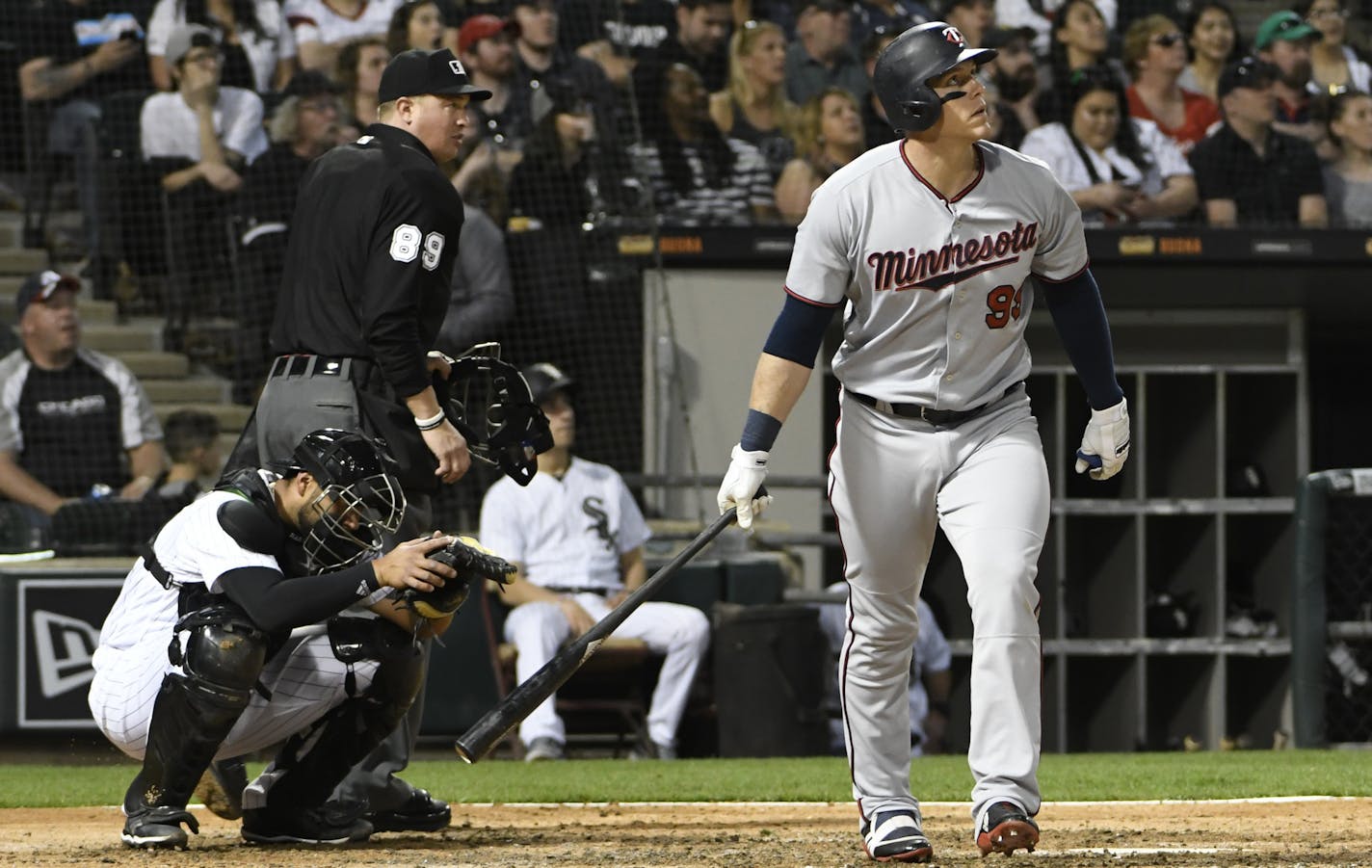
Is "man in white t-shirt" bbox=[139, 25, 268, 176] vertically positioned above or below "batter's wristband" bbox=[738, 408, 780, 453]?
above

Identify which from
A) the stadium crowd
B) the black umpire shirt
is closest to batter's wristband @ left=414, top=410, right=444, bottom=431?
the stadium crowd

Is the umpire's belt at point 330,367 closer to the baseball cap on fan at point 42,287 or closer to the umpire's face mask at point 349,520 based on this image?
the umpire's face mask at point 349,520

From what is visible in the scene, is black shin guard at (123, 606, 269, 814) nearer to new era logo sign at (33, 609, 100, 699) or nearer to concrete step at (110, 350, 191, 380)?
new era logo sign at (33, 609, 100, 699)

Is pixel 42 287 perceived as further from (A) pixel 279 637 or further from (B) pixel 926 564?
(B) pixel 926 564

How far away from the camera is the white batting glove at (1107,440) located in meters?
4.14

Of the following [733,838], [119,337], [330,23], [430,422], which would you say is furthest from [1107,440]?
[330,23]

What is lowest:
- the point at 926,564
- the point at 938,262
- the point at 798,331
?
the point at 926,564

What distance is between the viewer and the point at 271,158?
9.67 metres

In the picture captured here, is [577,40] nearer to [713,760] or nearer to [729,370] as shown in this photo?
[729,370]

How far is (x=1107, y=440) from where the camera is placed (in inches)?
163

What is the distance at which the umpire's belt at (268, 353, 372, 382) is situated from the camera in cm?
446

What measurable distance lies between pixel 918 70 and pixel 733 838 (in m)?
1.74

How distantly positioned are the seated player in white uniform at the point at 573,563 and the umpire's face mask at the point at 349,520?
3.66 metres

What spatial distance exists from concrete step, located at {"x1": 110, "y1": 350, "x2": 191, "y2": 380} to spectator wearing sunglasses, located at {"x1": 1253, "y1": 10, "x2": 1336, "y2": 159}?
5896mm
